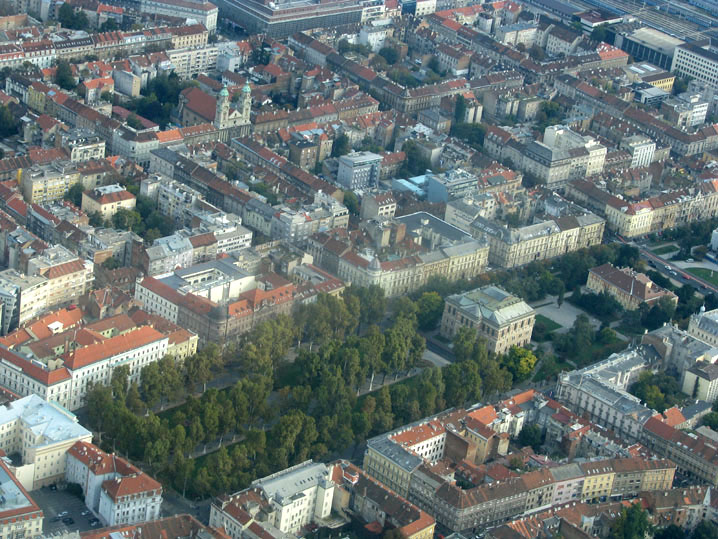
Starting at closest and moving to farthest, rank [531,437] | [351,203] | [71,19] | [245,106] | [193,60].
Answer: [531,437]
[351,203]
[245,106]
[193,60]
[71,19]

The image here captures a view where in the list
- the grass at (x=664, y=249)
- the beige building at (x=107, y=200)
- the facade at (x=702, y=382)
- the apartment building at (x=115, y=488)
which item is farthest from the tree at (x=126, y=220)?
the grass at (x=664, y=249)

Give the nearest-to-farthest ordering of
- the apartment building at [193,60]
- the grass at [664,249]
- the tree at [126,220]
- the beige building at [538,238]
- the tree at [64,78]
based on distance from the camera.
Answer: the tree at [126,220], the beige building at [538,238], the grass at [664,249], the tree at [64,78], the apartment building at [193,60]

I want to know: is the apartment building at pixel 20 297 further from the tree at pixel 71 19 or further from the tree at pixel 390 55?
the tree at pixel 390 55

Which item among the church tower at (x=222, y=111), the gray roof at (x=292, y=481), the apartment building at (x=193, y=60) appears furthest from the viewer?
the apartment building at (x=193, y=60)

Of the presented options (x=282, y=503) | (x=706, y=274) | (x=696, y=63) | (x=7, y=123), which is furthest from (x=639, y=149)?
(x=282, y=503)

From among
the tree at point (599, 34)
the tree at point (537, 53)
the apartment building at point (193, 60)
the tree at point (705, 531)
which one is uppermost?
the tree at point (705, 531)

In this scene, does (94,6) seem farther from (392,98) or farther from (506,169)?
(506,169)

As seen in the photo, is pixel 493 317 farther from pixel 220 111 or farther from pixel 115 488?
pixel 220 111

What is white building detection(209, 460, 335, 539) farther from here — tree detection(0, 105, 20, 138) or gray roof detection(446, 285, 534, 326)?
tree detection(0, 105, 20, 138)
